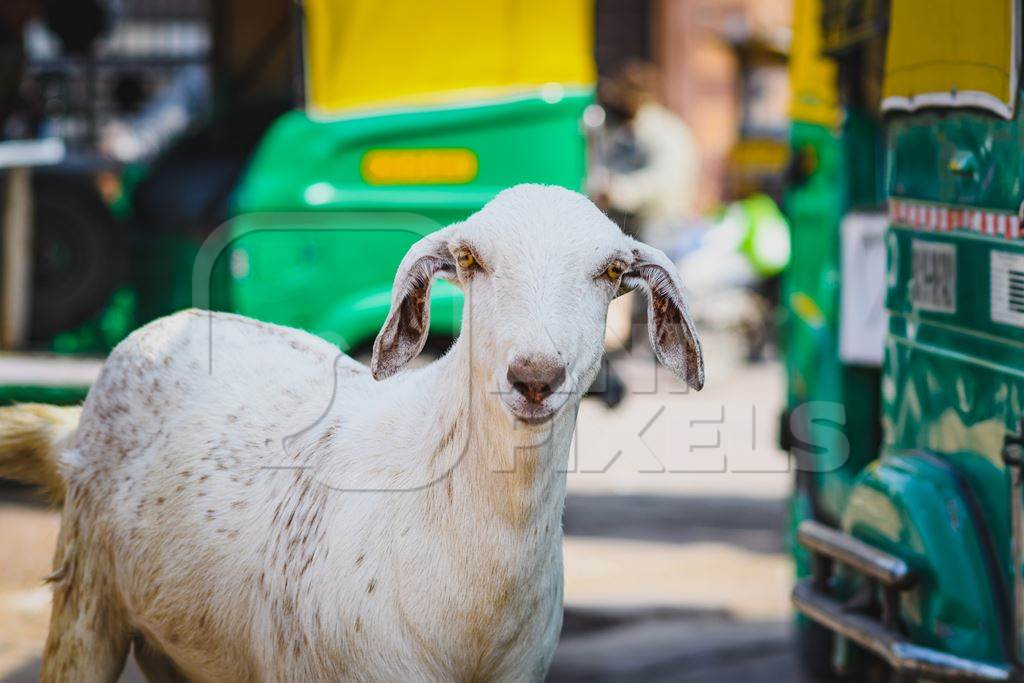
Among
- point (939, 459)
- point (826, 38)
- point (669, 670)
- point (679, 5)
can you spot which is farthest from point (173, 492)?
point (679, 5)

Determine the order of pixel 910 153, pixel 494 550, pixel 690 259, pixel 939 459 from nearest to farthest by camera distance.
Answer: pixel 494 550
pixel 939 459
pixel 910 153
pixel 690 259

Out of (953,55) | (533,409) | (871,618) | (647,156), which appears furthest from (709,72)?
(533,409)

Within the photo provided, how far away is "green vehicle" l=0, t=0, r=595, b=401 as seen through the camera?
6469mm

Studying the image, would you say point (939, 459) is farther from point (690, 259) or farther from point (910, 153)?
point (690, 259)

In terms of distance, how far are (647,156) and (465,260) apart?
43.4 feet

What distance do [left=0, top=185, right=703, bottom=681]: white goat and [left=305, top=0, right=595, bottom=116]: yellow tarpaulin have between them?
315 centimetres

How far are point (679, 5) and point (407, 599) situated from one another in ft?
51.1

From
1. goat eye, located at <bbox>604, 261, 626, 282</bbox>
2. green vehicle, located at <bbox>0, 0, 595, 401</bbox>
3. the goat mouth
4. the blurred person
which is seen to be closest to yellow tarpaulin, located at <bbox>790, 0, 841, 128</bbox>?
green vehicle, located at <bbox>0, 0, 595, 401</bbox>

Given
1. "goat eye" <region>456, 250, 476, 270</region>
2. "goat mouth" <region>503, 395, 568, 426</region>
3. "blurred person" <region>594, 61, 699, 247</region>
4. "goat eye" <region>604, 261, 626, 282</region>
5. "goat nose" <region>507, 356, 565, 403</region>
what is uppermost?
"blurred person" <region>594, 61, 699, 247</region>

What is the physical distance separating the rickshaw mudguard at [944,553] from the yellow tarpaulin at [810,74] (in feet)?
6.36

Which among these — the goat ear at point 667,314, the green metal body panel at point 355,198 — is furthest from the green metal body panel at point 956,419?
the green metal body panel at point 355,198

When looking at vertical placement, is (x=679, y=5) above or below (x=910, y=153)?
above

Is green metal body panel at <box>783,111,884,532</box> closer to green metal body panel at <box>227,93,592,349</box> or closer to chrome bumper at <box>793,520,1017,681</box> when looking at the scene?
chrome bumper at <box>793,520,1017,681</box>

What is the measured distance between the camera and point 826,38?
5082 millimetres
